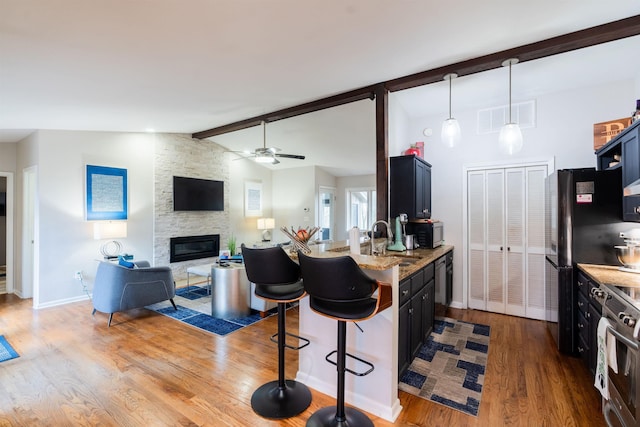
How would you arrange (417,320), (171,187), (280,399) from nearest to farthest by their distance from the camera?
(280,399) → (417,320) → (171,187)

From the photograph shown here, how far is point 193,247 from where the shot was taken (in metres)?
6.31

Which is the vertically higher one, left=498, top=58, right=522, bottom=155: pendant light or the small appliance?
left=498, top=58, right=522, bottom=155: pendant light

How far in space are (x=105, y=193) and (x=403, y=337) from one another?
5131mm

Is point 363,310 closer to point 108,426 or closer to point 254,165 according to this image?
point 108,426

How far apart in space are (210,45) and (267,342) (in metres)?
2.83

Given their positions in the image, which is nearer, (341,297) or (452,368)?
(341,297)

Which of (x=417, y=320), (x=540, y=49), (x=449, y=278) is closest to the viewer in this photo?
(x=540, y=49)

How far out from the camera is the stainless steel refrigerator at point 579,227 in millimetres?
2721

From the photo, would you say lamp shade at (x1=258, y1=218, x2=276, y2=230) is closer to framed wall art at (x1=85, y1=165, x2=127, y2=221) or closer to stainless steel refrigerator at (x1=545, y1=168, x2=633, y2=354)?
framed wall art at (x1=85, y1=165, x2=127, y2=221)

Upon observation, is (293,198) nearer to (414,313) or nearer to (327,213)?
(327,213)

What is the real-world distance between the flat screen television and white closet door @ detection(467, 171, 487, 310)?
16.8ft

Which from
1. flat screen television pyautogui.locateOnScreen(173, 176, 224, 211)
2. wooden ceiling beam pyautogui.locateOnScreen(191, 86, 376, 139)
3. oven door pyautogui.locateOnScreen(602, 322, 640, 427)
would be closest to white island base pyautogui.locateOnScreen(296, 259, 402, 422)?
oven door pyautogui.locateOnScreen(602, 322, 640, 427)

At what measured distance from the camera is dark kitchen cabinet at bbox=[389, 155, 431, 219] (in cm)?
364

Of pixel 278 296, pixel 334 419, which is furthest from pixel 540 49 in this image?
pixel 334 419
